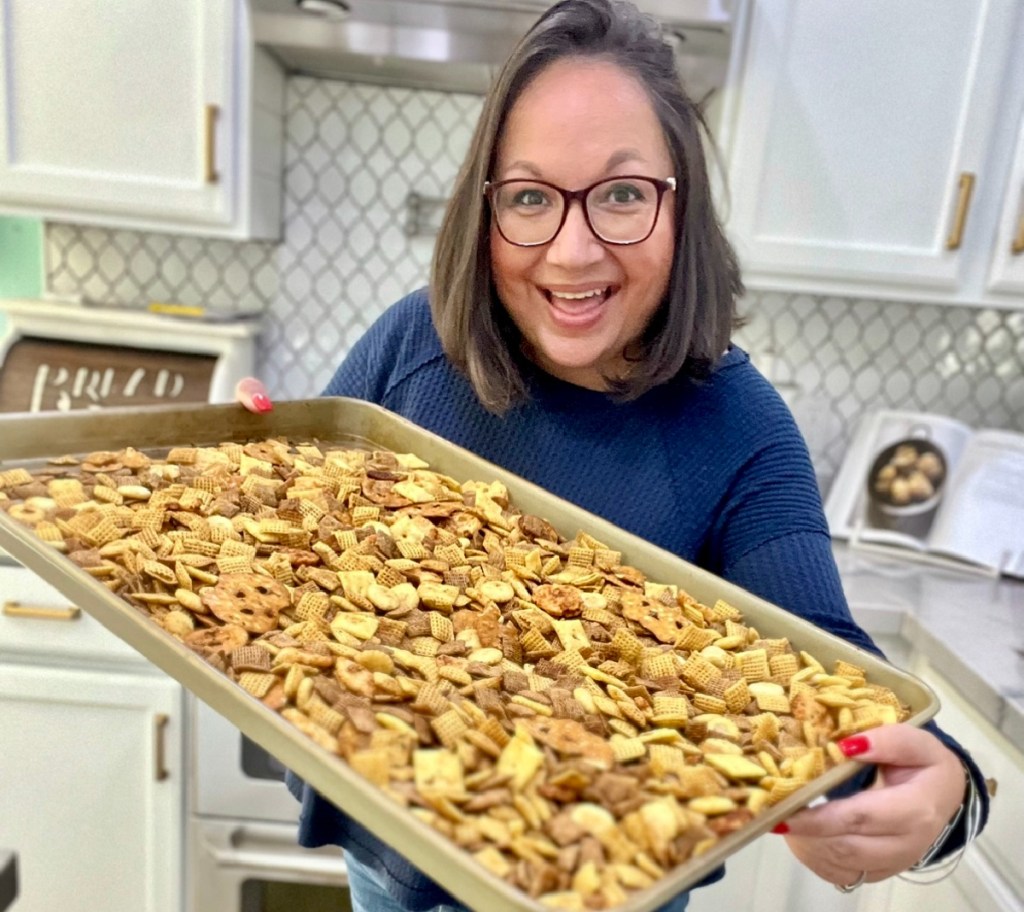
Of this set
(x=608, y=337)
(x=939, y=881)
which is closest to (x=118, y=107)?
(x=608, y=337)

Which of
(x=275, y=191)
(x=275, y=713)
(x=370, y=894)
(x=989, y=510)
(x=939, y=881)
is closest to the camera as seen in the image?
(x=275, y=713)

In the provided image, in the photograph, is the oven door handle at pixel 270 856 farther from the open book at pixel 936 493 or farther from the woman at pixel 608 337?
the open book at pixel 936 493

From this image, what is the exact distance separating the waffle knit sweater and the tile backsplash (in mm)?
970

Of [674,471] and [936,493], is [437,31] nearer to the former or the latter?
[674,471]

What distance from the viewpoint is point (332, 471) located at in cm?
92

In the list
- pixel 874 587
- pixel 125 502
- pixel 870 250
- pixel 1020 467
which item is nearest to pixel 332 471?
pixel 125 502

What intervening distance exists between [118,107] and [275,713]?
1.52 m

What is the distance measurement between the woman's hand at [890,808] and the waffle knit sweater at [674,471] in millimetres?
193

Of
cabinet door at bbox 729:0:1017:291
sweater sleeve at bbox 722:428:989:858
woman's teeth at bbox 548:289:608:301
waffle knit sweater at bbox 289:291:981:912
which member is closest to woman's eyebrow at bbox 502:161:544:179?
woman's teeth at bbox 548:289:608:301

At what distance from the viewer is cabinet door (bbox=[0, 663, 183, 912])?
145 centimetres

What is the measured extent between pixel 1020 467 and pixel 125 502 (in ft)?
5.46

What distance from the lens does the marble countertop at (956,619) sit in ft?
3.84

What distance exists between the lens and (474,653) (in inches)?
25.6

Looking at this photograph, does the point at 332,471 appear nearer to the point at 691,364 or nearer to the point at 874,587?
the point at 691,364
